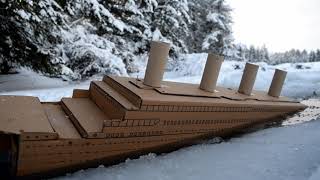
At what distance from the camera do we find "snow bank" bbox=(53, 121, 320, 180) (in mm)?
2750

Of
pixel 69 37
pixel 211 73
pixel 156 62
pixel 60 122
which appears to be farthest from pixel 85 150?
pixel 69 37

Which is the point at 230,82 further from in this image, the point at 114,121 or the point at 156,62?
the point at 114,121

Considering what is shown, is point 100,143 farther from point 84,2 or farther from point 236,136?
point 84,2

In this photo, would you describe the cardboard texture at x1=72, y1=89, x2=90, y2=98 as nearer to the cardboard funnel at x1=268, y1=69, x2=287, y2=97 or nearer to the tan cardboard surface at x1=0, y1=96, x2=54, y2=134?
the tan cardboard surface at x1=0, y1=96, x2=54, y2=134

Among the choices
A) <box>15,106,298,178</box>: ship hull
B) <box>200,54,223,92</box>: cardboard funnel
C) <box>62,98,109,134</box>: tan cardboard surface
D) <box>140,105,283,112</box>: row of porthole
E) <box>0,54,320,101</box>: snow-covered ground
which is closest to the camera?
<box>15,106,298,178</box>: ship hull

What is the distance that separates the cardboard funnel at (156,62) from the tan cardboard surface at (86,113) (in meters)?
0.62

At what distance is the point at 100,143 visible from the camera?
9.31ft

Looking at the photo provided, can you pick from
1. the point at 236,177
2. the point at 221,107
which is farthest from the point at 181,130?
the point at 236,177

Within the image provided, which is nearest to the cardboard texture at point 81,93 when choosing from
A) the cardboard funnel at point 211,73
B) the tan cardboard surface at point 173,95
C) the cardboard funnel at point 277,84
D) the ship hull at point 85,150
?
the tan cardboard surface at point 173,95

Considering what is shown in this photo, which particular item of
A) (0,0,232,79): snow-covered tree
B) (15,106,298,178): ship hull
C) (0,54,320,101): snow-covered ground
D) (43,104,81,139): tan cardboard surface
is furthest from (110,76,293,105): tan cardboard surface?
(0,0,232,79): snow-covered tree

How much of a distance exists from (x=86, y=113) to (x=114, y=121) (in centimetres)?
55

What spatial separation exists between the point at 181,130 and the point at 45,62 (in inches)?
124

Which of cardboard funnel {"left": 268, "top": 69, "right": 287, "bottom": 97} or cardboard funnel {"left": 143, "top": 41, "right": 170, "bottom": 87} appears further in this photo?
cardboard funnel {"left": 268, "top": 69, "right": 287, "bottom": 97}

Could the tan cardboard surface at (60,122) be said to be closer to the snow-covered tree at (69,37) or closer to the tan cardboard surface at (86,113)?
the tan cardboard surface at (86,113)
